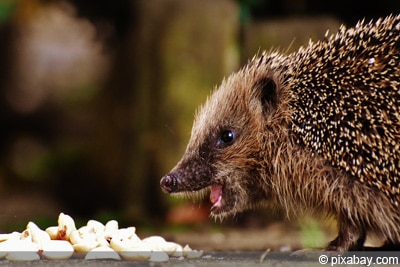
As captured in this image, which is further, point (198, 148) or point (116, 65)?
point (116, 65)

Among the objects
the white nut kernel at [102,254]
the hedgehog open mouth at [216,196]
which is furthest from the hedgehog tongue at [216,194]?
the white nut kernel at [102,254]

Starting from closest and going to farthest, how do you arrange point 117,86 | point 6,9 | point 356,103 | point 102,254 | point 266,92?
point 102,254, point 356,103, point 266,92, point 117,86, point 6,9

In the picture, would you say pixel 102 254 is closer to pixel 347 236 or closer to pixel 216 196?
pixel 216 196

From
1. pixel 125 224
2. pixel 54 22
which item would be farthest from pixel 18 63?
pixel 125 224

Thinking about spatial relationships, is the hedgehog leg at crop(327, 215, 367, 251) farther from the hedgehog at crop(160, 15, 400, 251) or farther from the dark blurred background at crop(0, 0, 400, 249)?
the dark blurred background at crop(0, 0, 400, 249)

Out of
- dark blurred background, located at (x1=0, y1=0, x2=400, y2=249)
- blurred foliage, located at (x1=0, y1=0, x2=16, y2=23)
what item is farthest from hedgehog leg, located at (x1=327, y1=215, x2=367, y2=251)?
blurred foliage, located at (x1=0, y1=0, x2=16, y2=23)

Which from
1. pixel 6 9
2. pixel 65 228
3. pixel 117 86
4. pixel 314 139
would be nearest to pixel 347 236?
pixel 314 139

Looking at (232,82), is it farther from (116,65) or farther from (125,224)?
(116,65)
